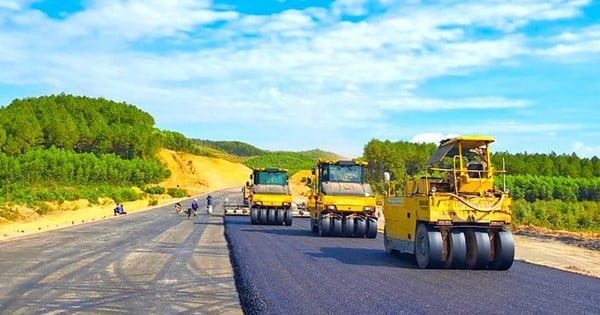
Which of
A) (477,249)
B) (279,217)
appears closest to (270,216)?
(279,217)

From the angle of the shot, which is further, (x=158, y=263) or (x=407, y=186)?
(x=407, y=186)

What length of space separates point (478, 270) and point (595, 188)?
226 feet

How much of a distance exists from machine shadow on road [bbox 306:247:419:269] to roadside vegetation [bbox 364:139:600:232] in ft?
7.79

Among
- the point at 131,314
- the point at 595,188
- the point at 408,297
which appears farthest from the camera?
the point at 595,188

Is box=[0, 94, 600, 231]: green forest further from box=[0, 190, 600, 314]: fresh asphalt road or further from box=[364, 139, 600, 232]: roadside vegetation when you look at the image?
box=[0, 190, 600, 314]: fresh asphalt road

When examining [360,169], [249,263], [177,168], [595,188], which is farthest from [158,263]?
[177,168]

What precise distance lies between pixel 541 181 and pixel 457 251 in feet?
217

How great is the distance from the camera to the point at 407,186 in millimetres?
16297

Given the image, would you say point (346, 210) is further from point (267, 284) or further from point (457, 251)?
point (267, 284)

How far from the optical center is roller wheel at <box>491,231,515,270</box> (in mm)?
13617

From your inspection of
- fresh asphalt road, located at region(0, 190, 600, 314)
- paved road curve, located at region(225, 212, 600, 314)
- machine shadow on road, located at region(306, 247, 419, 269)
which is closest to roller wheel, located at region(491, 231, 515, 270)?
paved road curve, located at region(225, 212, 600, 314)

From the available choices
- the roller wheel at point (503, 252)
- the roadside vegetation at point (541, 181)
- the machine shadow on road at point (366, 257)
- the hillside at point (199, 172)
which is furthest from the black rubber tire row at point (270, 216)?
the hillside at point (199, 172)

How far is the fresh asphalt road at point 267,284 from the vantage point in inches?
371

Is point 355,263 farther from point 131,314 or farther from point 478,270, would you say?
point 131,314
